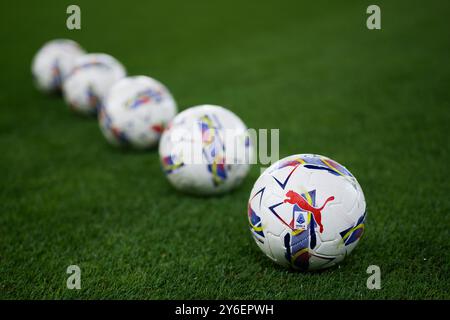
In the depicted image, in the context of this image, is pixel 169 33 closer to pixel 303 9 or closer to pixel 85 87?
pixel 303 9

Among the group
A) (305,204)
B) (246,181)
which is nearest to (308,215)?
(305,204)

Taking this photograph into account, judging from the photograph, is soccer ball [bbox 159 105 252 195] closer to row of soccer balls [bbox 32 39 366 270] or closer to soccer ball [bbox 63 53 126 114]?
row of soccer balls [bbox 32 39 366 270]

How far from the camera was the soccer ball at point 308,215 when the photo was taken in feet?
9.04

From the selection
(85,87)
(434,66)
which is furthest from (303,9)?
(85,87)

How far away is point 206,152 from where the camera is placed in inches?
154

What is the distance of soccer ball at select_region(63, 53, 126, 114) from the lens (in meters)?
6.22

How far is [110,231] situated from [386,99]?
446cm

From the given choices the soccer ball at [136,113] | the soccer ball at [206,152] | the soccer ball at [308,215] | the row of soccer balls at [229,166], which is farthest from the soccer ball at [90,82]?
the soccer ball at [308,215]

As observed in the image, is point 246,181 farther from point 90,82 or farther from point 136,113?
point 90,82

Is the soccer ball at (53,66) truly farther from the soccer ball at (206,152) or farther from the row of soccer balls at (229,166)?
the soccer ball at (206,152)

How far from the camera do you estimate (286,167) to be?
9.71 ft

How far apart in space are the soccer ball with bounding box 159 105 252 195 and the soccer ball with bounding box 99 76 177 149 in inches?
39.5

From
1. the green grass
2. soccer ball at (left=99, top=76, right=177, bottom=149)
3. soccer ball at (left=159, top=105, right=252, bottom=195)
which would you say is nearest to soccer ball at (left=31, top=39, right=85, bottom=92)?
the green grass

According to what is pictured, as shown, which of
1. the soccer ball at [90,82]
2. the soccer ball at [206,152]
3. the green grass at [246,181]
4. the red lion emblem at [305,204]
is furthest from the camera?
the soccer ball at [90,82]
